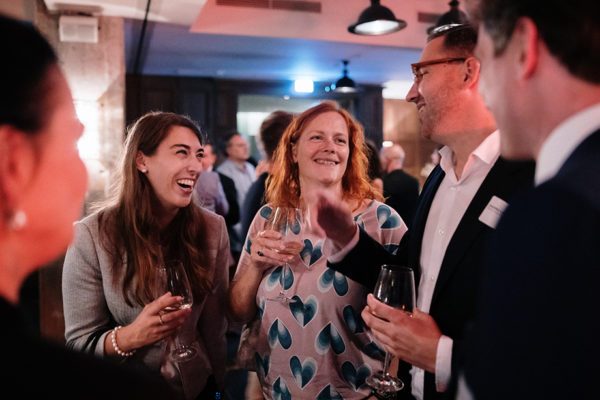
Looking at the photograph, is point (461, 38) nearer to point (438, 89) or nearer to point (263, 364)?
point (438, 89)

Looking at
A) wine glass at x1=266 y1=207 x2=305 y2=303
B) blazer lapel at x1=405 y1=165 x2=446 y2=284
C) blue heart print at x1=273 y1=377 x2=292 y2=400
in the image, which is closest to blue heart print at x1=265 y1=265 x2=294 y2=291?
wine glass at x1=266 y1=207 x2=305 y2=303

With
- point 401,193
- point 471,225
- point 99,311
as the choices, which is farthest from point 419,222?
point 401,193

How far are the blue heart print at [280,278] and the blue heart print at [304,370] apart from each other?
273 mm

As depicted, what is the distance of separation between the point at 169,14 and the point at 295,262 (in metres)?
4.42

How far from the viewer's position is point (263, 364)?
5.37ft

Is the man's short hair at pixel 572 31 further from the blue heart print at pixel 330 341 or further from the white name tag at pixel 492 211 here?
the blue heart print at pixel 330 341

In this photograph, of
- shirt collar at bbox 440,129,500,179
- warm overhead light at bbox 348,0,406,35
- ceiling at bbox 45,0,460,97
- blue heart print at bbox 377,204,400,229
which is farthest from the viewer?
ceiling at bbox 45,0,460,97

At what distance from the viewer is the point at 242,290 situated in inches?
66.9

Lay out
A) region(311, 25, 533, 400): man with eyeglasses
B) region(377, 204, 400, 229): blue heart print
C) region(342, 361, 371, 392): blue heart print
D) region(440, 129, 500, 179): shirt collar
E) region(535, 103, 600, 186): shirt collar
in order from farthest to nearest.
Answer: region(377, 204, 400, 229): blue heart print < region(342, 361, 371, 392): blue heart print < region(440, 129, 500, 179): shirt collar < region(311, 25, 533, 400): man with eyeglasses < region(535, 103, 600, 186): shirt collar

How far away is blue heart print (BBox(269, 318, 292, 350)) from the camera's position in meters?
1.59

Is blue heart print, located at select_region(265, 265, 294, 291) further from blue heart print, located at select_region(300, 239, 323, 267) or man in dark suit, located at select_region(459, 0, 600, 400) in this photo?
man in dark suit, located at select_region(459, 0, 600, 400)

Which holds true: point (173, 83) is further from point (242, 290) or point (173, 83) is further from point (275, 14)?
point (242, 290)

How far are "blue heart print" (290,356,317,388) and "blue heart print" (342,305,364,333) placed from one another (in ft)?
0.60

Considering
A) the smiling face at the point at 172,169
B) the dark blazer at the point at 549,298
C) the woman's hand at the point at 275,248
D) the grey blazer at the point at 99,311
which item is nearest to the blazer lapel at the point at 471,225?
the woman's hand at the point at 275,248
